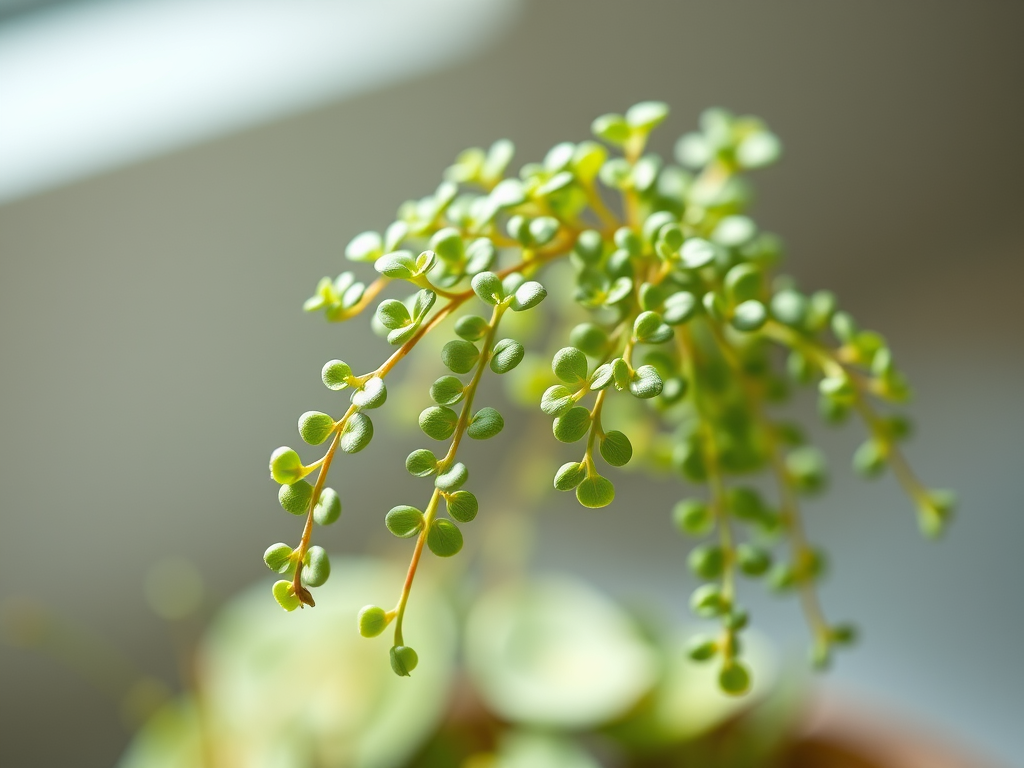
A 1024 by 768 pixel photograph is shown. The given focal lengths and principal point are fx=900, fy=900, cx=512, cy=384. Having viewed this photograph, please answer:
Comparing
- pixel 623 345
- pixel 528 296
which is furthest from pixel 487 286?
pixel 623 345

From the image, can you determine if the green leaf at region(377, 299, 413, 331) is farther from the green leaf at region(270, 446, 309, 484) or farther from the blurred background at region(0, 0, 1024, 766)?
the blurred background at region(0, 0, 1024, 766)

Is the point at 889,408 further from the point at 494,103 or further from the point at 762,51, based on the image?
the point at 494,103

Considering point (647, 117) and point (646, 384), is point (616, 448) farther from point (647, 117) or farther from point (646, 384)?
point (647, 117)

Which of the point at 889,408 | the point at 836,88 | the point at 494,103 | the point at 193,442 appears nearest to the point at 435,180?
the point at 494,103

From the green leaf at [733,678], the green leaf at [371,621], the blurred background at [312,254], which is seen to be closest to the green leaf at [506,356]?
the green leaf at [371,621]

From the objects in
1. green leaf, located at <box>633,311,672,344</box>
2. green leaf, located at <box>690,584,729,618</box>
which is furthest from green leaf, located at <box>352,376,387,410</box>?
green leaf, located at <box>690,584,729,618</box>
